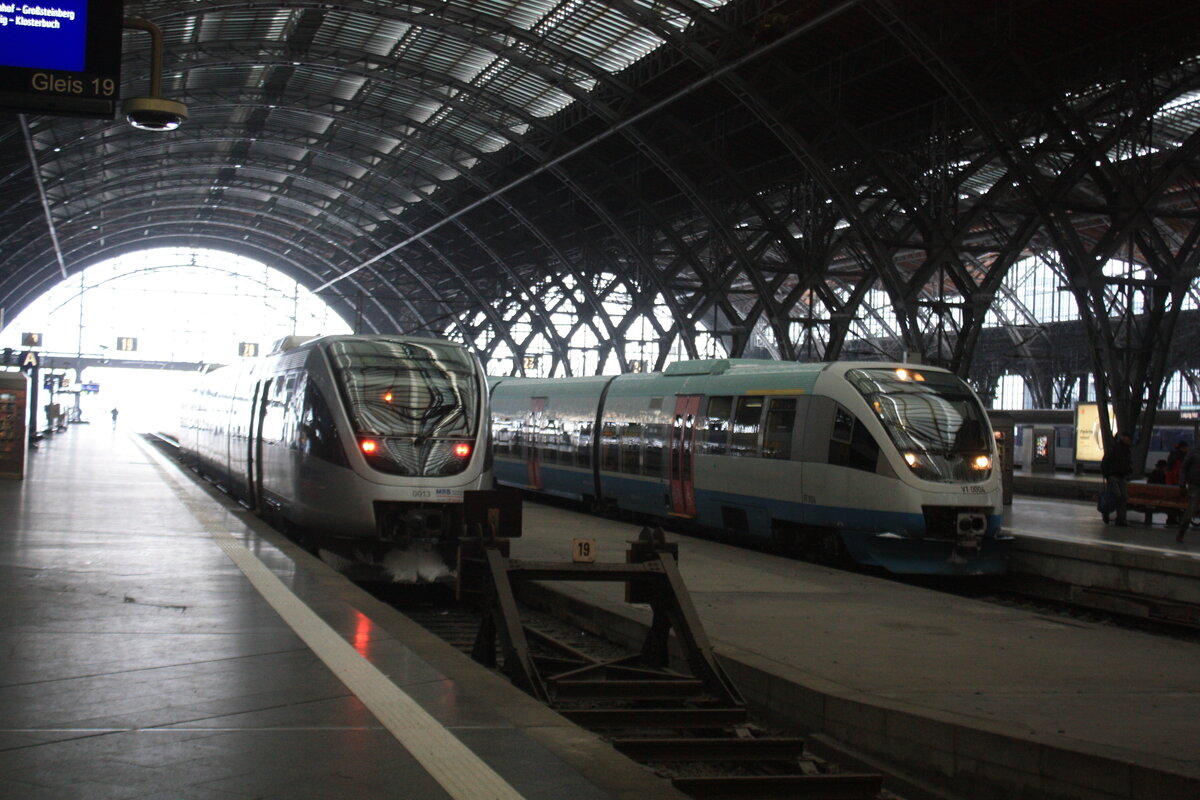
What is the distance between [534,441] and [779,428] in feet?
38.9

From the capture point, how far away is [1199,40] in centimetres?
2488

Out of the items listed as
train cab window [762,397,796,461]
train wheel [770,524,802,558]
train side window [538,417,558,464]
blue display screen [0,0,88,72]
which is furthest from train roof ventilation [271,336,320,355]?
blue display screen [0,0,88,72]

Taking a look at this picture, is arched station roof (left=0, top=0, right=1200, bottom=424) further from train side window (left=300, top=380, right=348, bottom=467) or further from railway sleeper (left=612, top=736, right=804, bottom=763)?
railway sleeper (left=612, top=736, right=804, bottom=763)

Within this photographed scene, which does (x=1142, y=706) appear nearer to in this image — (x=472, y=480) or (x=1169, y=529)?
(x=472, y=480)

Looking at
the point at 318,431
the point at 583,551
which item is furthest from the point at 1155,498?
the point at 583,551

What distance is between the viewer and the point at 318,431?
15453 millimetres

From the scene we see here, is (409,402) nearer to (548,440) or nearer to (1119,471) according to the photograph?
(1119,471)

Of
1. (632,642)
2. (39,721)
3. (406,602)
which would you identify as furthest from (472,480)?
(39,721)

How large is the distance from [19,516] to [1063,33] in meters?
23.3

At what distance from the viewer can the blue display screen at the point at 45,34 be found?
1002 cm

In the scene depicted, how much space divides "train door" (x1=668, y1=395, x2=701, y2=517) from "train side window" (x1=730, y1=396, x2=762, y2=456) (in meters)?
1.37

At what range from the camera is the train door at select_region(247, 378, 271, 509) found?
1916 centimetres

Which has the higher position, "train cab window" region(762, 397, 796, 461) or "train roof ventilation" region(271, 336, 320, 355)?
"train roof ventilation" region(271, 336, 320, 355)

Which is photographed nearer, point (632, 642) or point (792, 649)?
point (792, 649)
